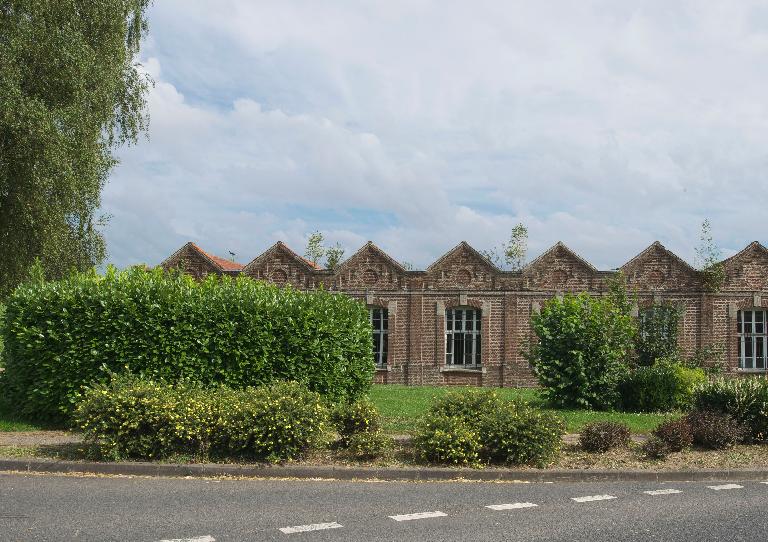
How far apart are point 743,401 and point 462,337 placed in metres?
16.6

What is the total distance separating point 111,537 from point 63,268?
59.4 ft

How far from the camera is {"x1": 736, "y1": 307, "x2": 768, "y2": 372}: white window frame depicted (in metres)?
29.1

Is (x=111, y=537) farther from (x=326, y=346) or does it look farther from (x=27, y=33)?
(x=27, y=33)

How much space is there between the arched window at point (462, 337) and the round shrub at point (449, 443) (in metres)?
18.3

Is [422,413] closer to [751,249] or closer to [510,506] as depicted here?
[510,506]

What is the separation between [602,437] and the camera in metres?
12.0

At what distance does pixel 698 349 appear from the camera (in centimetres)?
2803

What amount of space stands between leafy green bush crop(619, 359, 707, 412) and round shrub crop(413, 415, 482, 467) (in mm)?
8468

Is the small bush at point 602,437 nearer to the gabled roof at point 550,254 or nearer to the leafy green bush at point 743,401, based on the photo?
the leafy green bush at point 743,401

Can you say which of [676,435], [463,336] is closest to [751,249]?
[463,336]

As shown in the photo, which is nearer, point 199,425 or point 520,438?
point 199,425

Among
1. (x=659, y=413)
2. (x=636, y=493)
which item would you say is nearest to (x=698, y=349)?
(x=659, y=413)

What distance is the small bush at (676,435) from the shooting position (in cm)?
1206

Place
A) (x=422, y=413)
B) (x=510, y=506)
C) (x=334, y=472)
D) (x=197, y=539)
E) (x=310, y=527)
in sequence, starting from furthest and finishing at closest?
(x=422, y=413), (x=334, y=472), (x=510, y=506), (x=310, y=527), (x=197, y=539)
